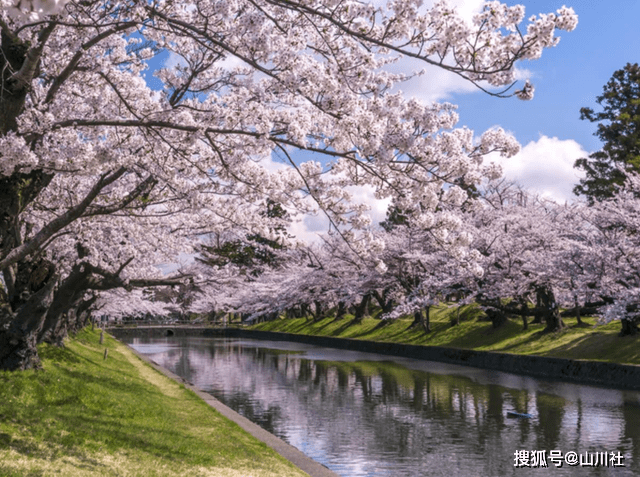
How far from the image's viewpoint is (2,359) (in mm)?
13562

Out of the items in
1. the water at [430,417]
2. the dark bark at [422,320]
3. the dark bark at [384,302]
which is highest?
the dark bark at [384,302]

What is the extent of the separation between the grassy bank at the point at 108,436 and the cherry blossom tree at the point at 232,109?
5.69 feet

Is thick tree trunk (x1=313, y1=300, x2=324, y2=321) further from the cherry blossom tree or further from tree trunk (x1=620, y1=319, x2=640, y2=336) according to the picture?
the cherry blossom tree

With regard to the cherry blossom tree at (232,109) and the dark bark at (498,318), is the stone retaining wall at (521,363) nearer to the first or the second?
the dark bark at (498,318)

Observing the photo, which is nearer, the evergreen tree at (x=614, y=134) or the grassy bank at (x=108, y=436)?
the grassy bank at (x=108, y=436)

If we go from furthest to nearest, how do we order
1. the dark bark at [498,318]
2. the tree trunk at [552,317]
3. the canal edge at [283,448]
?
the dark bark at [498,318] < the tree trunk at [552,317] < the canal edge at [283,448]

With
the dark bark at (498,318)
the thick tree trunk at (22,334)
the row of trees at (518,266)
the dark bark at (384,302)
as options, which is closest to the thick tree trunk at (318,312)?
the row of trees at (518,266)

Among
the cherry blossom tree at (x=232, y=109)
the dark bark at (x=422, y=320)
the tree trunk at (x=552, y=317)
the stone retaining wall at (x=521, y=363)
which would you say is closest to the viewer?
the cherry blossom tree at (x=232, y=109)

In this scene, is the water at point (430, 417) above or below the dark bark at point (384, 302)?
below

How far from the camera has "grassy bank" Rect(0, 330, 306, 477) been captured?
9.02 metres

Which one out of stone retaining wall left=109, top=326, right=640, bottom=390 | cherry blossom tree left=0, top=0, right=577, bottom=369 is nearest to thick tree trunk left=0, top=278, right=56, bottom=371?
cherry blossom tree left=0, top=0, right=577, bottom=369

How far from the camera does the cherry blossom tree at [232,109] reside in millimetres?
6969

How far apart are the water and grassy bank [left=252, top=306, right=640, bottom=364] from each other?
3.35 m

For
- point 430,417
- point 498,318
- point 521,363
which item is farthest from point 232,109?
point 498,318
